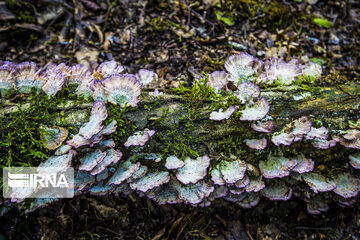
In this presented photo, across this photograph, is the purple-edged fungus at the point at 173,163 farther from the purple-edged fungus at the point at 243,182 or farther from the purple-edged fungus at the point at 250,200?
the purple-edged fungus at the point at 250,200

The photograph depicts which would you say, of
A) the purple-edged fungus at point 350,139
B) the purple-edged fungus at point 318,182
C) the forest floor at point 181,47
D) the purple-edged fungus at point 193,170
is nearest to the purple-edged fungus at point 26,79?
the forest floor at point 181,47

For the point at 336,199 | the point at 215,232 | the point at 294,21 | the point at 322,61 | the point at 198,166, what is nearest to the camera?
the point at 198,166

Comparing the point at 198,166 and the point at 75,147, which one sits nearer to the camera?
the point at 75,147

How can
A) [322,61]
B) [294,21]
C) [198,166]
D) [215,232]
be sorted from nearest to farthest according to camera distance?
[198,166] → [215,232] → [322,61] → [294,21]

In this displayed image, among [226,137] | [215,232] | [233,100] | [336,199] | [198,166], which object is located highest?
[233,100]

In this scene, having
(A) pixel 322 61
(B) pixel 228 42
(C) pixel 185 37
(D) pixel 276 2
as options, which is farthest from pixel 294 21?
(C) pixel 185 37

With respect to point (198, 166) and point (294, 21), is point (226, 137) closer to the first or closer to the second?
point (198, 166)

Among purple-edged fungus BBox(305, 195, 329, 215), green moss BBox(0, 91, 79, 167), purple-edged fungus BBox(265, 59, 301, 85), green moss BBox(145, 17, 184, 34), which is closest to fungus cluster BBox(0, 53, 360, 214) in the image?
green moss BBox(0, 91, 79, 167)
